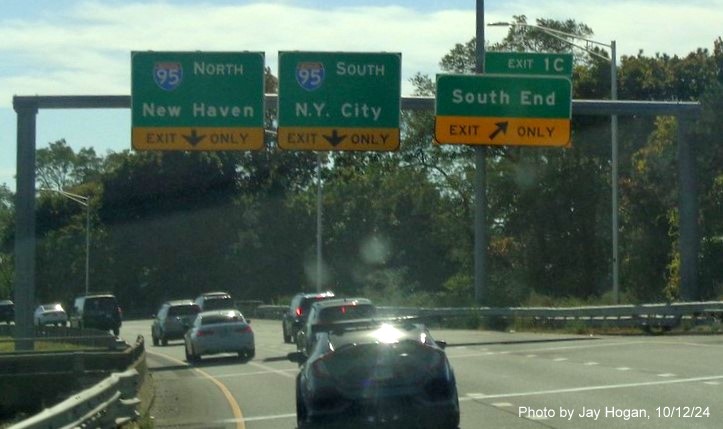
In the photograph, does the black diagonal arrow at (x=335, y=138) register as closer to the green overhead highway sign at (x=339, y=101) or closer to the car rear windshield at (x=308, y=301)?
the green overhead highway sign at (x=339, y=101)

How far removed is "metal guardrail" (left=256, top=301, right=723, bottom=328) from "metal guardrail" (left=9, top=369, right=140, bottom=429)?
1967cm

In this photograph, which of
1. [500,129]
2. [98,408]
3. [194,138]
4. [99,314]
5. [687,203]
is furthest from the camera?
[99,314]

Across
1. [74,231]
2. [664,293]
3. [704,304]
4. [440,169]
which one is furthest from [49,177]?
[704,304]

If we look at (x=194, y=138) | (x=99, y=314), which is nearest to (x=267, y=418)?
(x=194, y=138)

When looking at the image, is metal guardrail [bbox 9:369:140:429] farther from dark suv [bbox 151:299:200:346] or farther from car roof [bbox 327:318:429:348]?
dark suv [bbox 151:299:200:346]

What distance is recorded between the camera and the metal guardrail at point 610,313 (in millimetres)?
32938

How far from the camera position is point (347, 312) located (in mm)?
28703

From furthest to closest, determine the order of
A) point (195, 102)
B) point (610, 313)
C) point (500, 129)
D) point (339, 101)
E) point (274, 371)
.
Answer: point (610, 313) → point (500, 129) → point (339, 101) → point (195, 102) → point (274, 371)

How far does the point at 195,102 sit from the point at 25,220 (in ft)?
14.6

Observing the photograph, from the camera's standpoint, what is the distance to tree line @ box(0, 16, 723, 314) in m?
55.7

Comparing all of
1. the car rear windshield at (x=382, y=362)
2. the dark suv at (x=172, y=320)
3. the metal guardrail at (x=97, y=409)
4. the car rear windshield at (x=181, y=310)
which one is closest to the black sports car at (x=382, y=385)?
the car rear windshield at (x=382, y=362)

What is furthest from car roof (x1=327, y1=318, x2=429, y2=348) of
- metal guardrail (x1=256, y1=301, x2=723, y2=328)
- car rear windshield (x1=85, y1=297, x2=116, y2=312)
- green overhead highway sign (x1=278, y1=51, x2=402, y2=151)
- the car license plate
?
car rear windshield (x1=85, y1=297, x2=116, y2=312)

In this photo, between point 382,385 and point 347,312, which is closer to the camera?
point 382,385

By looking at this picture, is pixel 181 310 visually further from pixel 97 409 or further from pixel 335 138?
pixel 97 409
